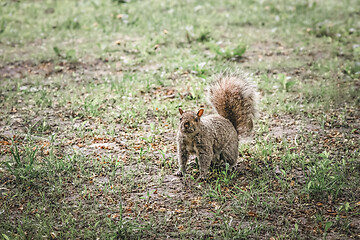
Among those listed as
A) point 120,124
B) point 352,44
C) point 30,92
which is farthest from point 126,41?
point 352,44

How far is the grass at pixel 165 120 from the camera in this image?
10.3ft

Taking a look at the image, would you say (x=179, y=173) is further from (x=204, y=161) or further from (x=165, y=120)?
(x=165, y=120)

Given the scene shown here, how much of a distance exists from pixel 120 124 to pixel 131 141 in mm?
497

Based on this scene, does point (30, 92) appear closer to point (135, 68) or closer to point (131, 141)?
point (135, 68)

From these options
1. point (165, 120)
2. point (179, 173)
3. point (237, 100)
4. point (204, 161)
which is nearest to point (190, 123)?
point (204, 161)

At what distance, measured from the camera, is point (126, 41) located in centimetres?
731

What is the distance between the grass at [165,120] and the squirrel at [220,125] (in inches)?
8.1

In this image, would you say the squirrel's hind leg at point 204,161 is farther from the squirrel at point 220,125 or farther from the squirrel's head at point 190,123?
the squirrel's head at point 190,123

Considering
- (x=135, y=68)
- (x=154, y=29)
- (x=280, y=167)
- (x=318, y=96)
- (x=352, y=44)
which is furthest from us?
(x=154, y=29)

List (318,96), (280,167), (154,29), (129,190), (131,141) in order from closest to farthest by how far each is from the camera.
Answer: (129,190) → (280,167) → (131,141) → (318,96) → (154,29)

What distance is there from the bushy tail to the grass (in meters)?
0.38

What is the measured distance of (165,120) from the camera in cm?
490

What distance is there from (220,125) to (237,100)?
0.38m

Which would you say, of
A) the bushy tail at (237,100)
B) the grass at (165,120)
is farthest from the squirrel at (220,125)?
the grass at (165,120)
